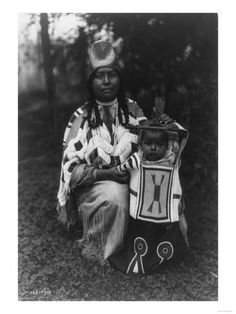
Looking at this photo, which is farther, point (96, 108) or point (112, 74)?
point (96, 108)

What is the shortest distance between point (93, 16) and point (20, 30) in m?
0.65

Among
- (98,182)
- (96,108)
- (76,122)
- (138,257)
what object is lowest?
(138,257)

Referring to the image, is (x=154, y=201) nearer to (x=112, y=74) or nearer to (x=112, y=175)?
(x=112, y=175)

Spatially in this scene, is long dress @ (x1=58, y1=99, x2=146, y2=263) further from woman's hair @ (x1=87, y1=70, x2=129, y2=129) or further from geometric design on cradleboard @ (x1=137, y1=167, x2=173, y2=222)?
geometric design on cradleboard @ (x1=137, y1=167, x2=173, y2=222)

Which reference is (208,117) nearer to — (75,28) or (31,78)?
(75,28)

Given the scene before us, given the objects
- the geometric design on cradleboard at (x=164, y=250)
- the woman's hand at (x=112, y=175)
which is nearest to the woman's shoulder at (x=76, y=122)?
the woman's hand at (x=112, y=175)

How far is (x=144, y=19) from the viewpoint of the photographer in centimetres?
403

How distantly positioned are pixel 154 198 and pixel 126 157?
1.38 ft

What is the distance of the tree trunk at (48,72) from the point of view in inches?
166

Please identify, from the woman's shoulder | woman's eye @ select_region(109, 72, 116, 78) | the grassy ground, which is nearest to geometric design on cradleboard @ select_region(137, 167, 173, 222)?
the grassy ground

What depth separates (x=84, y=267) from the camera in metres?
3.99

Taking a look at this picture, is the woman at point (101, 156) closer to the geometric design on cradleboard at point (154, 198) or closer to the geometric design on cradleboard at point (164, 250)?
the geometric design on cradleboard at point (154, 198)

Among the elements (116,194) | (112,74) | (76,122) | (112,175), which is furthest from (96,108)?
(116,194)
